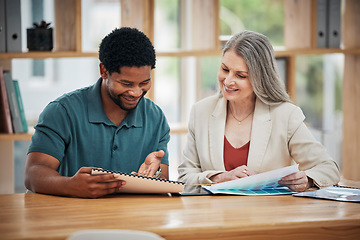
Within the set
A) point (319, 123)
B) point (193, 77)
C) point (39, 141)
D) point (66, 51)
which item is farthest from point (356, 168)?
point (39, 141)

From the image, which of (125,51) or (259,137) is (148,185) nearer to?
(125,51)

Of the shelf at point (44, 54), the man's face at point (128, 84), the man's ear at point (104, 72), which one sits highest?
the shelf at point (44, 54)

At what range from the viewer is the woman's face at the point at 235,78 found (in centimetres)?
210

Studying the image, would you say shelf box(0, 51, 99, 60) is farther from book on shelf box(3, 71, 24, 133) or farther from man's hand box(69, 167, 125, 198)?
man's hand box(69, 167, 125, 198)

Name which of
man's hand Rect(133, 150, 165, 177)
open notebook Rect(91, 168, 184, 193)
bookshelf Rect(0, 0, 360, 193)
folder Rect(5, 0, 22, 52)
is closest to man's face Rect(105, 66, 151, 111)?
man's hand Rect(133, 150, 165, 177)

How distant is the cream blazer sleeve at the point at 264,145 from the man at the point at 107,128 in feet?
0.65

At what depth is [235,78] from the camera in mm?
2100

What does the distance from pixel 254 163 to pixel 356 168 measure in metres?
1.60

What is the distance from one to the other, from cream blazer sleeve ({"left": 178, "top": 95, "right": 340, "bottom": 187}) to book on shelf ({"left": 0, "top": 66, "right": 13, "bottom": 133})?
1.27 meters

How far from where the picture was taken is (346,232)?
1396 millimetres

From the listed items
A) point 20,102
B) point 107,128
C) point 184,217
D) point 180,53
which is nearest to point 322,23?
point 180,53

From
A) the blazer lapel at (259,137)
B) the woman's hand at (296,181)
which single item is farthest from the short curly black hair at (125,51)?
the woman's hand at (296,181)

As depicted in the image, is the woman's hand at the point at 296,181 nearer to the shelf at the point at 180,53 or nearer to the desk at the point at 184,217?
the desk at the point at 184,217

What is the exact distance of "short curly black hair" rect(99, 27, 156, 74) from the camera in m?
1.76
